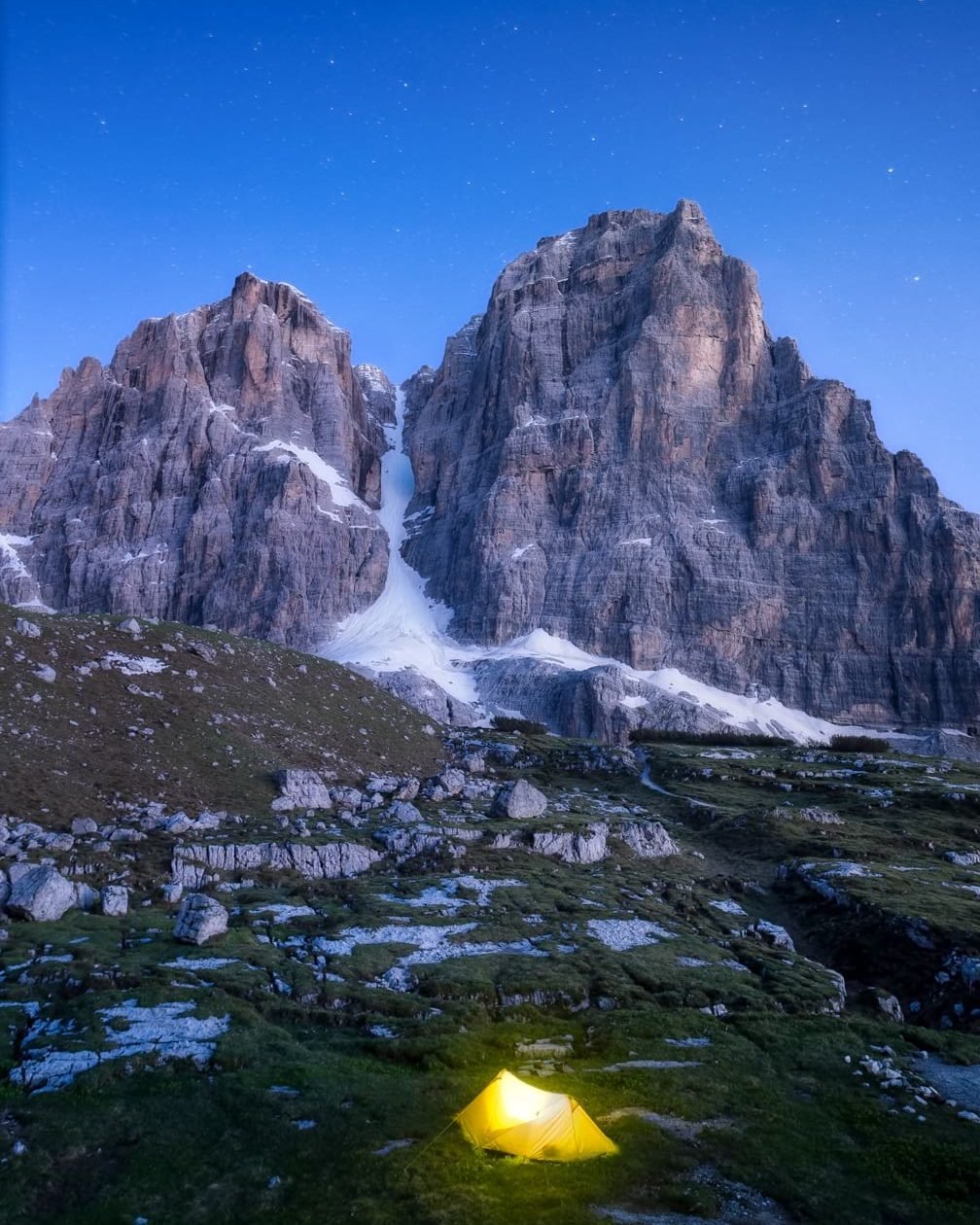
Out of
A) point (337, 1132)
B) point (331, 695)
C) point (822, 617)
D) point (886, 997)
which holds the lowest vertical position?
point (886, 997)

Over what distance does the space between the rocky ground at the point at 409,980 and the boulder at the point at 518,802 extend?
37cm

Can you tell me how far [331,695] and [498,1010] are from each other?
5474 centimetres

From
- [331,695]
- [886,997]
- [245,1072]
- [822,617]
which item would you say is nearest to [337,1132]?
[245,1072]

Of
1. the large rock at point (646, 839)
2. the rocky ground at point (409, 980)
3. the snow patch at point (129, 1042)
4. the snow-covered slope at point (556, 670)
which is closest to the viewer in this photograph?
the rocky ground at point (409, 980)

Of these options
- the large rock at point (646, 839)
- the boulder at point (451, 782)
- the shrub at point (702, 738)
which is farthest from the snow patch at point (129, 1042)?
the shrub at point (702, 738)

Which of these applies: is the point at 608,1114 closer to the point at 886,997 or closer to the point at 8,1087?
the point at 8,1087

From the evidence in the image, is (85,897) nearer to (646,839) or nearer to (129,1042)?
(129,1042)

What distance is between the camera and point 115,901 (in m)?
32.2

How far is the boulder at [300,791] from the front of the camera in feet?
175

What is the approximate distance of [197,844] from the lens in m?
40.8

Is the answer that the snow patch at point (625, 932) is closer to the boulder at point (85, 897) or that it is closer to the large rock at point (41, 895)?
the boulder at point (85, 897)

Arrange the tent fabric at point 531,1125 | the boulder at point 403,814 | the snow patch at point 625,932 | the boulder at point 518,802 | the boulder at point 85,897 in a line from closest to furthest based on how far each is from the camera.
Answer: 1. the tent fabric at point 531,1125
2. the boulder at point 85,897
3. the snow patch at point 625,932
4. the boulder at point 403,814
5. the boulder at point 518,802

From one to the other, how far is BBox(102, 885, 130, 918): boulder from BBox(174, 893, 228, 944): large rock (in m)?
3.09

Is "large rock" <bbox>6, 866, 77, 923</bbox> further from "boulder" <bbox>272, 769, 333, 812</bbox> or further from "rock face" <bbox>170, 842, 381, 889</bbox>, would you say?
"boulder" <bbox>272, 769, 333, 812</bbox>
